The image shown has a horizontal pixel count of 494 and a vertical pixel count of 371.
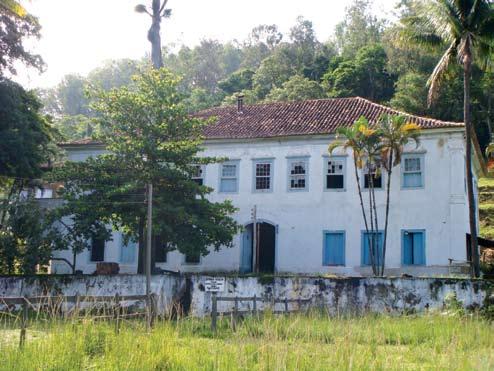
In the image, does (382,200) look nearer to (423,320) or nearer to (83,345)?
(423,320)

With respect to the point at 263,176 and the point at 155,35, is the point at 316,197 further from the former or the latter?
the point at 155,35

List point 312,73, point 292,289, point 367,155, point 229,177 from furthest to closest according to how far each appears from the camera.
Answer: point 312,73
point 229,177
point 367,155
point 292,289

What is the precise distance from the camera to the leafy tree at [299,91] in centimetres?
4522

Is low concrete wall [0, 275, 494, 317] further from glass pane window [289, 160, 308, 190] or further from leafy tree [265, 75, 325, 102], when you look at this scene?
leafy tree [265, 75, 325, 102]

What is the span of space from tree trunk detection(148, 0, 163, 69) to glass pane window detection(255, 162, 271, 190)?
40.1 feet

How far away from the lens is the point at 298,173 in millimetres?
27203

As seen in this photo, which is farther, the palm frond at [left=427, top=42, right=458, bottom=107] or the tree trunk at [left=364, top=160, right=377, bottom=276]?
the tree trunk at [left=364, top=160, right=377, bottom=276]

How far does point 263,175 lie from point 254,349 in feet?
66.5

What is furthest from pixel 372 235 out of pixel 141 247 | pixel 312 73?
pixel 312 73

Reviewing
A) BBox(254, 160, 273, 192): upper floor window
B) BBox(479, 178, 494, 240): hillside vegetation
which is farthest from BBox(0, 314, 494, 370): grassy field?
BBox(479, 178, 494, 240): hillside vegetation

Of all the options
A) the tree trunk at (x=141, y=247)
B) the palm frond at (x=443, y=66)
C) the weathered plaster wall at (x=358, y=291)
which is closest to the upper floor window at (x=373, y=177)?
the palm frond at (x=443, y=66)

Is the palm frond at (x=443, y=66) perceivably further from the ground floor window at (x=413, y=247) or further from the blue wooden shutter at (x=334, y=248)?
the blue wooden shutter at (x=334, y=248)

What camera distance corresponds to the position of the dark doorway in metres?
27.6

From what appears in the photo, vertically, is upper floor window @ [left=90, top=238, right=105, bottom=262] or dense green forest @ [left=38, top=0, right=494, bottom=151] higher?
dense green forest @ [left=38, top=0, right=494, bottom=151]
